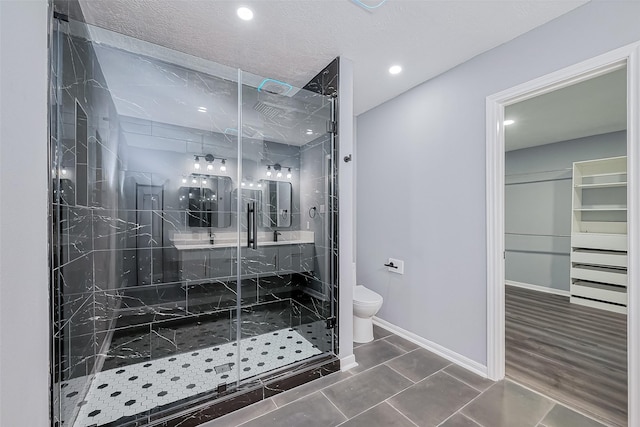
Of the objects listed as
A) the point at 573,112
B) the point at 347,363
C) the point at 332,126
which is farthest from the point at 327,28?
the point at 573,112

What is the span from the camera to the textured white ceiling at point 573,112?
8.40ft

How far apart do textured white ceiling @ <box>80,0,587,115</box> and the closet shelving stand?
3.39m

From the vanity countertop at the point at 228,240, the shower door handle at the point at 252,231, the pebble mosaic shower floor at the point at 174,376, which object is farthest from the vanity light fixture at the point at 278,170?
the pebble mosaic shower floor at the point at 174,376

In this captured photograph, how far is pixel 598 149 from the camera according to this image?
3.82 meters

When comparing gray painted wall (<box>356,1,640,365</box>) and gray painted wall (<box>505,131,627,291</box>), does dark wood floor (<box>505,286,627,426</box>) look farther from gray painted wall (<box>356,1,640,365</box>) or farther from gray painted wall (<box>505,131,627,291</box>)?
gray painted wall (<box>505,131,627,291</box>)

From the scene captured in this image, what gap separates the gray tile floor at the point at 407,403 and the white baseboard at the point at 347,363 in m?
0.04

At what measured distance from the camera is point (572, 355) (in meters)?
2.29

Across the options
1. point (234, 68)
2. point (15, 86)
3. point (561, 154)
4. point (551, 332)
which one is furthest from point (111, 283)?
point (561, 154)

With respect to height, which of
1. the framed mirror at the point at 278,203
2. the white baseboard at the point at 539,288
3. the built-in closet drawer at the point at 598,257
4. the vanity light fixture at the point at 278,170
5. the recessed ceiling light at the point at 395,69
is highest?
the recessed ceiling light at the point at 395,69

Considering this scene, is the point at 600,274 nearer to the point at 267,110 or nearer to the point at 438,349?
the point at 438,349

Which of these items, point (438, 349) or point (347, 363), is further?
point (438, 349)

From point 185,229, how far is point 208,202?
37 cm

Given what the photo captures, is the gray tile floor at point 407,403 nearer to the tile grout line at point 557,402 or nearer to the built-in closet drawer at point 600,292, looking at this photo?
the tile grout line at point 557,402

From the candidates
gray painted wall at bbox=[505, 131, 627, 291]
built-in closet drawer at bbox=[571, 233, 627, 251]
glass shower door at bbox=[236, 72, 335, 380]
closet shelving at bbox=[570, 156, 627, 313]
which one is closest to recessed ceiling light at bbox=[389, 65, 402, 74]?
glass shower door at bbox=[236, 72, 335, 380]
